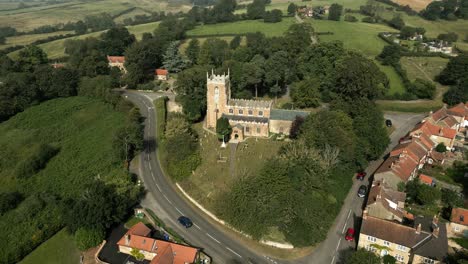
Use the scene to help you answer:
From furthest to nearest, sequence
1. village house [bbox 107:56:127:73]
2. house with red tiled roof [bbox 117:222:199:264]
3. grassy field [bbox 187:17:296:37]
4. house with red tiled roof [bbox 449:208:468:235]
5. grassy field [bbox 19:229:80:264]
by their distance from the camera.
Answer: grassy field [bbox 187:17:296:37] → village house [bbox 107:56:127:73] → house with red tiled roof [bbox 449:208:468:235] → grassy field [bbox 19:229:80:264] → house with red tiled roof [bbox 117:222:199:264]

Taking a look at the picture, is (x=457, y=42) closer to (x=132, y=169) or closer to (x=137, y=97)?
(x=137, y=97)

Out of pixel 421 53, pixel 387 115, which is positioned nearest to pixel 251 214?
pixel 387 115

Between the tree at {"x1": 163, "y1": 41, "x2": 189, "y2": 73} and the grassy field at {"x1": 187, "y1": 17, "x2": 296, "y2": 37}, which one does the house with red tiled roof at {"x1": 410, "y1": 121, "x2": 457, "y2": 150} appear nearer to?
the tree at {"x1": 163, "y1": 41, "x2": 189, "y2": 73}

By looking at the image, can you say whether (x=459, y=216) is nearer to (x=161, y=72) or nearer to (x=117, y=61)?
(x=161, y=72)

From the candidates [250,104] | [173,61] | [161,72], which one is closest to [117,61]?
[161,72]

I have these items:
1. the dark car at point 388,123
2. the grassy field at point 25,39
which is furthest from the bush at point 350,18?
the grassy field at point 25,39

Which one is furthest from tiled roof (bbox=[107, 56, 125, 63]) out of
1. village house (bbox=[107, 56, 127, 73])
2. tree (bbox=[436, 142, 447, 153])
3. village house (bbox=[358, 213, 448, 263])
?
village house (bbox=[358, 213, 448, 263])
